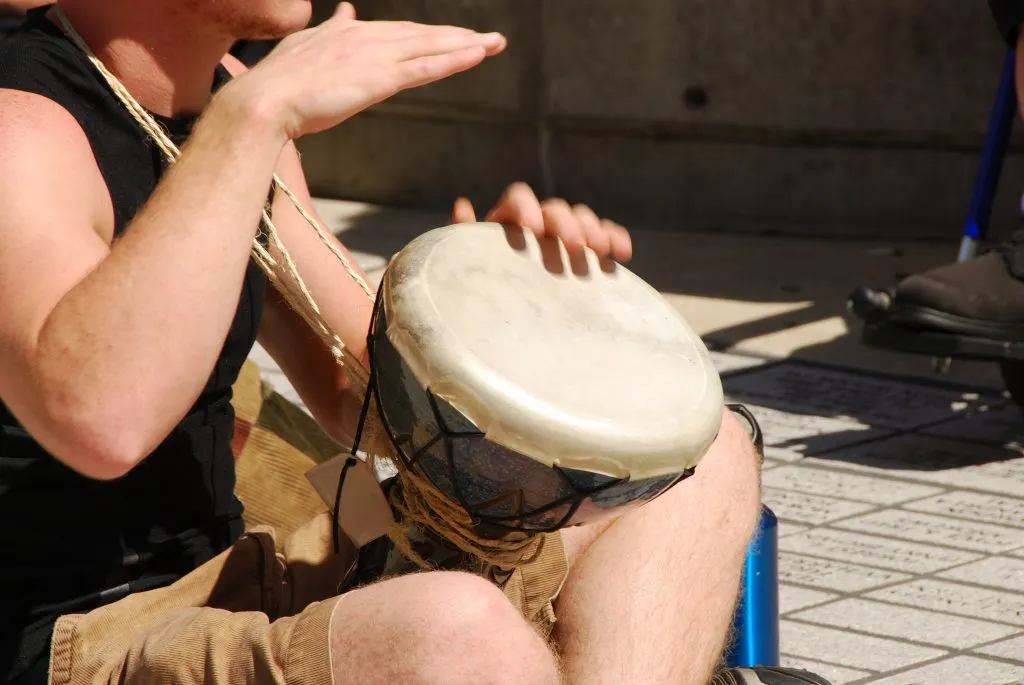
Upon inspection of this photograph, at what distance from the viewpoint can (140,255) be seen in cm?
147

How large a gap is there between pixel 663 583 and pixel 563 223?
0.46m

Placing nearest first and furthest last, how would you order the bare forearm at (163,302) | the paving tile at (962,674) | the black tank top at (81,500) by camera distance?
the bare forearm at (163,302), the black tank top at (81,500), the paving tile at (962,674)

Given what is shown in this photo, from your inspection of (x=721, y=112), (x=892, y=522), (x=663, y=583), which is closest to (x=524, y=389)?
(x=663, y=583)

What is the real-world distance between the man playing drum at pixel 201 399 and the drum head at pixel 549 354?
0.09 meters

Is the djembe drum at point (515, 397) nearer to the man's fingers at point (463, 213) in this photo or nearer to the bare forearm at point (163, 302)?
the man's fingers at point (463, 213)

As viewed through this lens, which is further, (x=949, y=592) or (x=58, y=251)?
(x=949, y=592)

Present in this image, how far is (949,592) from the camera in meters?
2.83

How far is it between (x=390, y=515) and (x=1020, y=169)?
12.4 ft

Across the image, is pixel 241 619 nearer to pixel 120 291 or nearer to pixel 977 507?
pixel 120 291

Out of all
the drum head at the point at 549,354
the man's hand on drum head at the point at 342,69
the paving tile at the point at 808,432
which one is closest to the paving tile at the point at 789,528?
the paving tile at the point at 808,432

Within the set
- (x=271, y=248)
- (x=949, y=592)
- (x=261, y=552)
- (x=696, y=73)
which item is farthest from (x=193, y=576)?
(x=696, y=73)

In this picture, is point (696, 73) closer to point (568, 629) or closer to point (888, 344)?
point (888, 344)

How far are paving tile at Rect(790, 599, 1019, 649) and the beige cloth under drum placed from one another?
3.20 feet

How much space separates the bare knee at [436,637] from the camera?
4.93 ft
